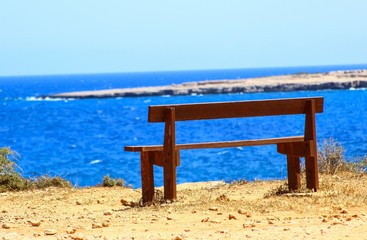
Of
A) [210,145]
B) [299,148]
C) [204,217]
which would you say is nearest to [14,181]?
[210,145]

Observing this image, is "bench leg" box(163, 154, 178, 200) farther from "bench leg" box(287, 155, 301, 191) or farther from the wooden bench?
"bench leg" box(287, 155, 301, 191)

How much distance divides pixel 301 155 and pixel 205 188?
244cm

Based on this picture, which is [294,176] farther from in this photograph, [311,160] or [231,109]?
[231,109]

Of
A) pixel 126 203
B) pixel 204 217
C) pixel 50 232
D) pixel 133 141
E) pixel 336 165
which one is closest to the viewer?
pixel 50 232

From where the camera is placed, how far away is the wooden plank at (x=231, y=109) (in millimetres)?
9930

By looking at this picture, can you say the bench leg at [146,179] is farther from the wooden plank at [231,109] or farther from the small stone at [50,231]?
the small stone at [50,231]

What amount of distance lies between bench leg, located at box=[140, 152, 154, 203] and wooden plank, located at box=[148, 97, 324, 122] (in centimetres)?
67

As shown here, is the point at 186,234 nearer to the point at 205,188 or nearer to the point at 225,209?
the point at 225,209

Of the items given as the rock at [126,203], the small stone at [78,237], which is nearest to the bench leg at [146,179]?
the rock at [126,203]

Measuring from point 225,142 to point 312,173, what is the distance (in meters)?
1.15

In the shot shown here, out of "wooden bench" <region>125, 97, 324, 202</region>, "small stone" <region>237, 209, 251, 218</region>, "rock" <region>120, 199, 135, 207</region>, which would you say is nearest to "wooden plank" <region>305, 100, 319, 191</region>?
"wooden bench" <region>125, 97, 324, 202</region>

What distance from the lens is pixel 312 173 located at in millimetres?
10305

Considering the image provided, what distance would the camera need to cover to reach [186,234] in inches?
305

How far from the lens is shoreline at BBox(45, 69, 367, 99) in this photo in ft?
397
